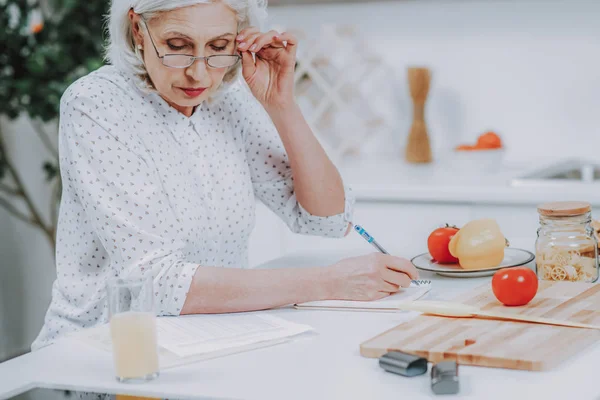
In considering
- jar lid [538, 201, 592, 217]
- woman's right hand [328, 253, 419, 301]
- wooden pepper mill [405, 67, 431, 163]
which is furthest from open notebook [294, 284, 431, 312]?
wooden pepper mill [405, 67, 431, 163]

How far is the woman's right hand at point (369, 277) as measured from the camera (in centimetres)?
167

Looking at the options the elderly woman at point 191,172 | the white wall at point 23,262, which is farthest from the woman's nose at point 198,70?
the white wall at point 23,262

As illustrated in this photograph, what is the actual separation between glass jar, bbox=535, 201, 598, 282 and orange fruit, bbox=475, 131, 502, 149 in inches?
60.5

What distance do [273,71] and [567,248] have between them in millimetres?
768

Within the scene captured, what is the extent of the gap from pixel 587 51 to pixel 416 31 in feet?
2.13

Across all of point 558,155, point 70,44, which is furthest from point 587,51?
point 70,44

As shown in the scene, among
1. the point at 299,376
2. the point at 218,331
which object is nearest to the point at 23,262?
the point at 218,331

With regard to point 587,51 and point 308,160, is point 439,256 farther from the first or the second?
point 587,51

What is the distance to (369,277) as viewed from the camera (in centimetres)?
168

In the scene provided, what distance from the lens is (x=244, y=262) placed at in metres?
2.12

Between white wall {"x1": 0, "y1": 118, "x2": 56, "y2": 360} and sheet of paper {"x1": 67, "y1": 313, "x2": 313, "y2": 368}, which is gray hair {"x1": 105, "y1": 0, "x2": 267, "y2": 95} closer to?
sheet of paper {"x1": 67, "y1": 313, "x2": 313, "y2": 368}

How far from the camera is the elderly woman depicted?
1.67 m

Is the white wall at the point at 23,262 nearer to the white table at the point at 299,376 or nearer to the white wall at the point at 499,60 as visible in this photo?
the white wall at the point at 499,60

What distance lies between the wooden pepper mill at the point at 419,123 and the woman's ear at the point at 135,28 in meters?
1.69
